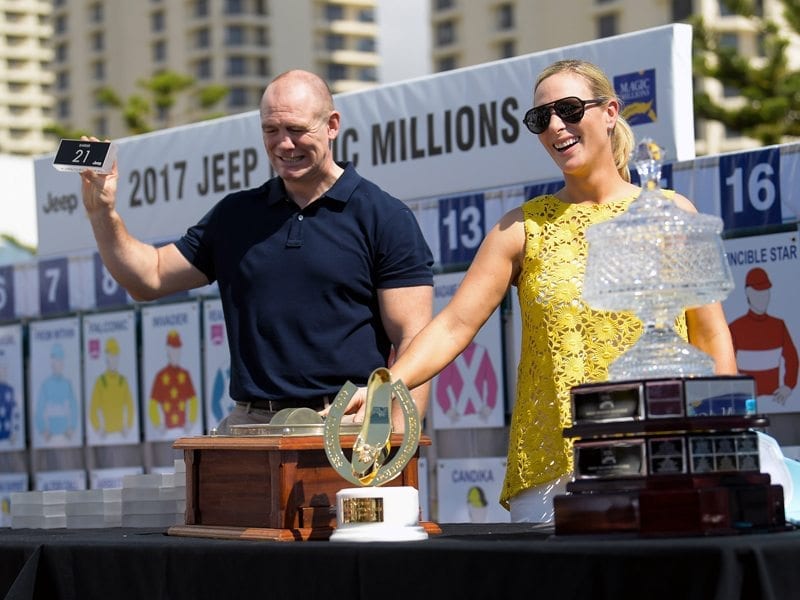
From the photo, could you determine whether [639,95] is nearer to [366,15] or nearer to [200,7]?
[200,7]

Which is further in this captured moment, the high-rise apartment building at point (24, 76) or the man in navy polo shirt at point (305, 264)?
the high-rise apartment building at point (24, 76)

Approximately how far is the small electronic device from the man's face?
327mm

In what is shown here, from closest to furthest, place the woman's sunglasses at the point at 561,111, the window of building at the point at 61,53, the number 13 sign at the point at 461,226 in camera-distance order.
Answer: the woman's sunglasses at the point at 561,111 → the number 13 sign at the point at 461,226 → the window of building at the point at 61,53

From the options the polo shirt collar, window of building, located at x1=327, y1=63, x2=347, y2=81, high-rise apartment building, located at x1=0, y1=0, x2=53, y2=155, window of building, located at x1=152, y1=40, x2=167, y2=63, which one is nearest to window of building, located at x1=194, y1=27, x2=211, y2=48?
window of building, located at x1=152, y1=40, x2=167, y2=63

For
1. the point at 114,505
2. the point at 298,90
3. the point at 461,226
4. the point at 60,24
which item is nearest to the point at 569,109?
the point at 298,90

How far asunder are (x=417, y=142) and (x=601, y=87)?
4073 mm

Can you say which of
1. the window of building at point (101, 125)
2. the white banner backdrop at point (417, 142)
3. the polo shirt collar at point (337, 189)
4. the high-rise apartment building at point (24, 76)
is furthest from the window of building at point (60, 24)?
the polo shirt collar at point (337, 189)

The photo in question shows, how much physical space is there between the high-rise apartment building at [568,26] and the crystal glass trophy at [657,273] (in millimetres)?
49299

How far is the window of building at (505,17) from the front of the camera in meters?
64.3

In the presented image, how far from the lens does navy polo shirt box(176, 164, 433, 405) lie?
3312 mm

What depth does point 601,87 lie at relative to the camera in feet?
9.29

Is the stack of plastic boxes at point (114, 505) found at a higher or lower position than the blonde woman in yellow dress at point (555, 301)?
lower

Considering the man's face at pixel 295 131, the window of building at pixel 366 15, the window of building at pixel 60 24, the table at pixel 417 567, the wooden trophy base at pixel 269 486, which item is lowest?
the table at pixel 417 567

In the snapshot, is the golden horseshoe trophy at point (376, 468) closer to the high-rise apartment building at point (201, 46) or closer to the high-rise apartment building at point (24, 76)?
the high-rise apartment building at point (201, 46)
